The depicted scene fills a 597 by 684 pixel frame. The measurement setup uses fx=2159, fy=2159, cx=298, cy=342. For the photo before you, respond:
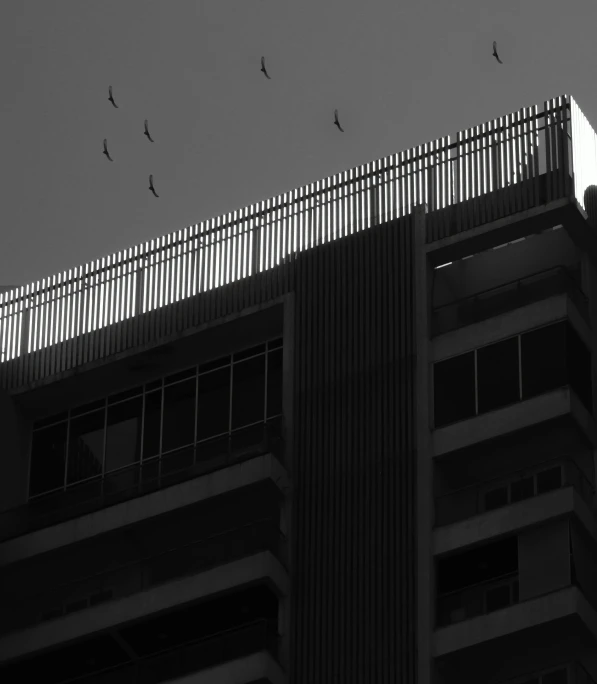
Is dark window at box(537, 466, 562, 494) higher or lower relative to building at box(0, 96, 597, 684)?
lower

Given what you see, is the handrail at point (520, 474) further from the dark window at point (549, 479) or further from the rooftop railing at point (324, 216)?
the rooftop railing at point (324, 216)

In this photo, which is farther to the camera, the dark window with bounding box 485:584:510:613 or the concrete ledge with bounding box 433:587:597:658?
the dark window with bounding box 485:584:510:613

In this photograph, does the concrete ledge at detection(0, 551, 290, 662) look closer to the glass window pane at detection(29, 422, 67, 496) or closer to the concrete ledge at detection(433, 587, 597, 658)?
the concrete ledge at detection(433, 587, 597, 658)

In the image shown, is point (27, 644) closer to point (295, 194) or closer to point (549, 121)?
point (295, 194)

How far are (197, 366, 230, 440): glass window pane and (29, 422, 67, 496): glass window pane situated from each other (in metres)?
5.00

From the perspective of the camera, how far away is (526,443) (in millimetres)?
58312

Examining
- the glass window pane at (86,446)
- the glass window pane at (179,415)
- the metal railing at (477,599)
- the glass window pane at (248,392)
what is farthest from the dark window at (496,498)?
the glass window pane at (86,446)

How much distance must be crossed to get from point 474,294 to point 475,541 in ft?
27.5

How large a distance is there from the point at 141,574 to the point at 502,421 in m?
11.8

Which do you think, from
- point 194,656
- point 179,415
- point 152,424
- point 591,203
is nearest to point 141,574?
point 194,656

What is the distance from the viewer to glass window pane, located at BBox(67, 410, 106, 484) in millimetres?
66125

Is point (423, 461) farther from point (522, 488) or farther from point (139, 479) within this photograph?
point (139, 479)

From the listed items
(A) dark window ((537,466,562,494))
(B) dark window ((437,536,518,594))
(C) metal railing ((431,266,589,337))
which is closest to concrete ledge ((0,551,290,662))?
(B) dark window ((437,536,518,594))

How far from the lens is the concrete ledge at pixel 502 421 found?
189 ft
